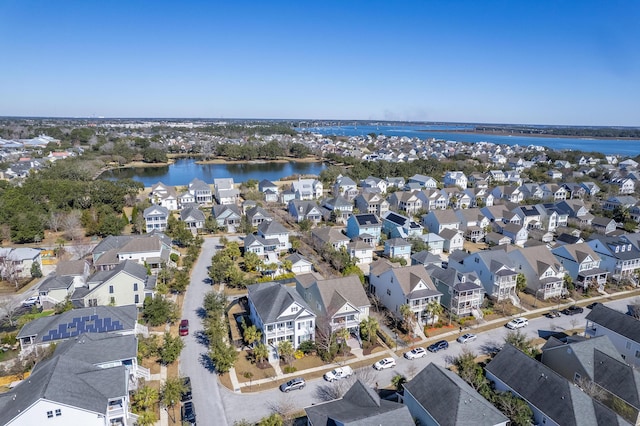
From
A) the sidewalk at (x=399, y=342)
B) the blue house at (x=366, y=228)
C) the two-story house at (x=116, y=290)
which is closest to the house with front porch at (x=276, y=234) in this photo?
the blue house at (x=366, y=228)

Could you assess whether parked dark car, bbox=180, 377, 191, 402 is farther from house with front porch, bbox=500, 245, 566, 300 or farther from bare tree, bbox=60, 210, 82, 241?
bare tree, bbox=60, 210, 82, 241

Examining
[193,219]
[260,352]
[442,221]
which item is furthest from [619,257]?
[193,219]

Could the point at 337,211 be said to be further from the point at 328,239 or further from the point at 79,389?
the point at 79,389

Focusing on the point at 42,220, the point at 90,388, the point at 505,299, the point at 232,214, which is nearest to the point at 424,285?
the point at 505,299

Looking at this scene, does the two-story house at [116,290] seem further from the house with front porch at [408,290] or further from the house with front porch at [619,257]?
the house with front porch at [619,257]

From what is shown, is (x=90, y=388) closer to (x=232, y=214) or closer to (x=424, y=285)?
(x=424, y=285)

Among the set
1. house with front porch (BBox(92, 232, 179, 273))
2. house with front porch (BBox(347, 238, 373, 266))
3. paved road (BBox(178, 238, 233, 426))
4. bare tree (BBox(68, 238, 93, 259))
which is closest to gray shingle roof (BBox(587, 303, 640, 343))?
house with front porch (BBox(347, 238, 373, 266))
